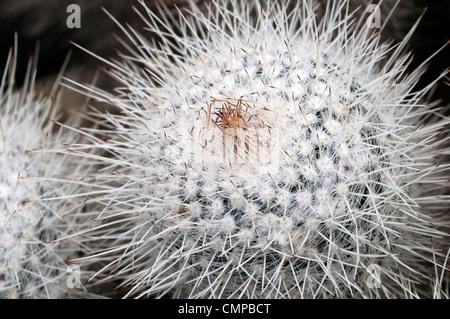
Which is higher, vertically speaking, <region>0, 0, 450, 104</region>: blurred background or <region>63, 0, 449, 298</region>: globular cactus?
<region>0, 0, 450, 104</region>: blurred background

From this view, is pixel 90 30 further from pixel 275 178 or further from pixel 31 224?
pixel 275 178

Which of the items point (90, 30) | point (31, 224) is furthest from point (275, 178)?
point (90, 30)

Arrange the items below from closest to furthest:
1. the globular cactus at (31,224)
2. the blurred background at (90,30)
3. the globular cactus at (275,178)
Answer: the globular cactus at (275,178) → the globular cactus at (31,224) → the blurred background at (90,30)

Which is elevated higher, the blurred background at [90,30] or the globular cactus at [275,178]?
the blurred background at [90,30]

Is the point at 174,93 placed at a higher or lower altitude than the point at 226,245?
higher

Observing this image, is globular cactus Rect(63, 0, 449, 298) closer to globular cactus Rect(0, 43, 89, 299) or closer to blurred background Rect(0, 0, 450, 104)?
globular cactus Rect(0, 43, 89, 299)

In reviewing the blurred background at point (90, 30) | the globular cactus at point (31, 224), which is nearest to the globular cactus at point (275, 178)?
the globular cactus at point (31, 224)

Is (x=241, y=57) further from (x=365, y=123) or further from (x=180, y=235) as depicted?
(x=180, y=235)

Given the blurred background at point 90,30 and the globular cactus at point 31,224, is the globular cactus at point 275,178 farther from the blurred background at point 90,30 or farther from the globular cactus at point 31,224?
the blurred background at point 90,30

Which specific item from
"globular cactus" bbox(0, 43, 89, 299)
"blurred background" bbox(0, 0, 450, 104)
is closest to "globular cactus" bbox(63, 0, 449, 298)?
"globular cactus" bbox(0, 43, 89, 299)
